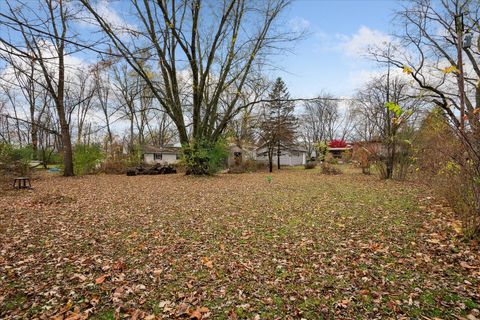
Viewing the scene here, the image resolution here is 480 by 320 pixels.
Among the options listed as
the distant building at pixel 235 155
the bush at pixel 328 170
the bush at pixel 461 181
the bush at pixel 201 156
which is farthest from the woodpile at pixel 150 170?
the bush at pixel 461 181

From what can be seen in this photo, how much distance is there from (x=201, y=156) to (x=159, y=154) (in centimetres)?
1950

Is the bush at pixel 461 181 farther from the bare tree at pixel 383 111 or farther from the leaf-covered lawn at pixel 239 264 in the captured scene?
the bare tree at pixel 383 111

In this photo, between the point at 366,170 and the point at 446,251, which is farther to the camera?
the point at 366,170

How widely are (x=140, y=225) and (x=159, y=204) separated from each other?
2.03 metres

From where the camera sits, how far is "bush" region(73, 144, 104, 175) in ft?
52.7

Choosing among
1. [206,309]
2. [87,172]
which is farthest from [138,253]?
[87,172]

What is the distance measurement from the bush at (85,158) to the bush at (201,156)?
260 inches

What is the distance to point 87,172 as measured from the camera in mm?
17016

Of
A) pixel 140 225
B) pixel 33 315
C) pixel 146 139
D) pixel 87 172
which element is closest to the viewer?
pixel 33 315

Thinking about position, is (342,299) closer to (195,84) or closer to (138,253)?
(138,253)

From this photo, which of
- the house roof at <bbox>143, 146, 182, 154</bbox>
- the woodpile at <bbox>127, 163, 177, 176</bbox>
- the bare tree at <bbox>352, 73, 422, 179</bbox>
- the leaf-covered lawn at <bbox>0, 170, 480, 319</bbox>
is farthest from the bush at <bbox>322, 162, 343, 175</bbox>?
the house roof at <bbox>143, 146, 182, 154</bbox>

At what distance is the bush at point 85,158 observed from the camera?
16078 millimetres

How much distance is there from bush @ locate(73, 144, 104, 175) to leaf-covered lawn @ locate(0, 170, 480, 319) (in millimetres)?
11132

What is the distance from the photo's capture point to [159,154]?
105ft
